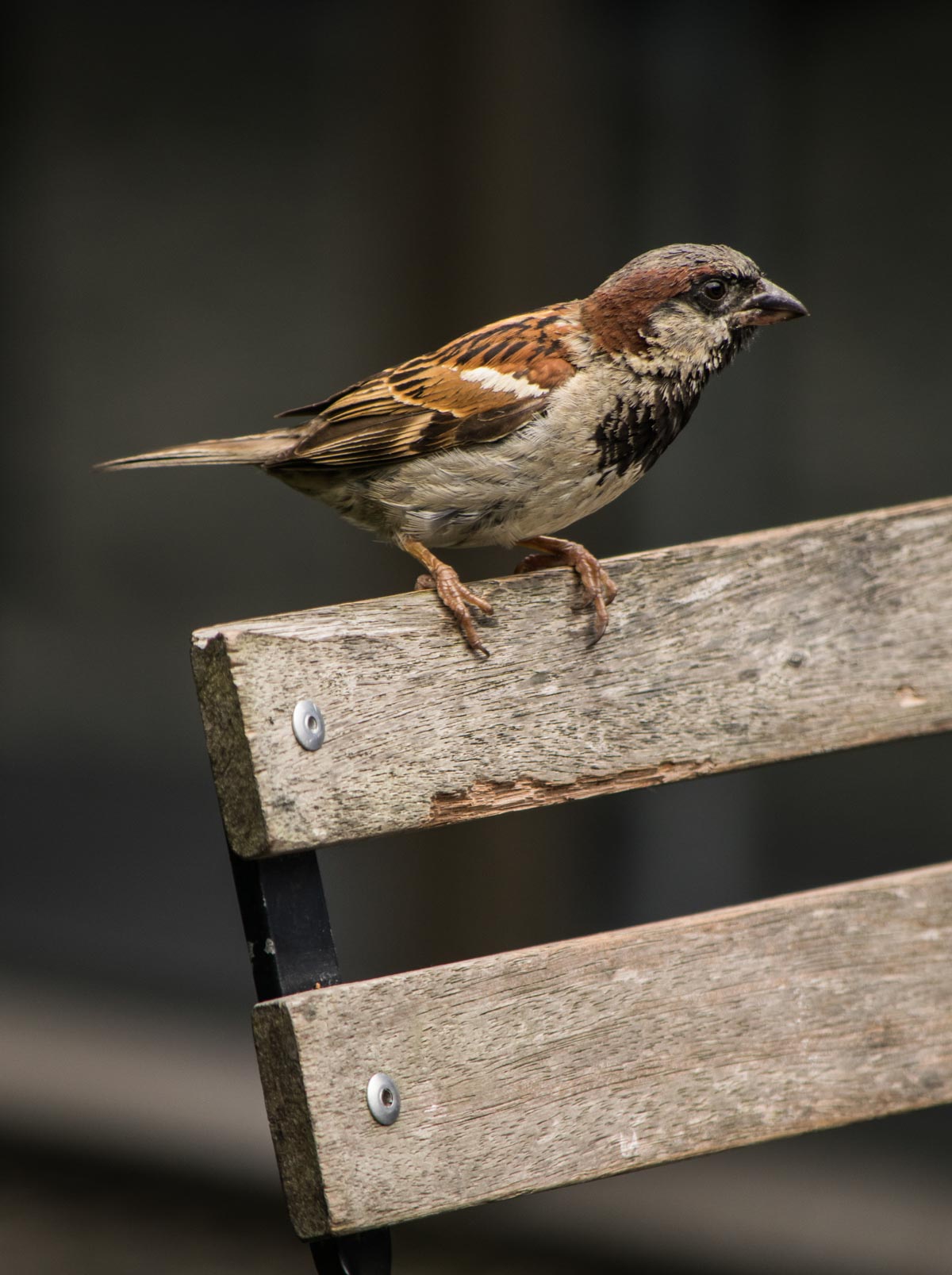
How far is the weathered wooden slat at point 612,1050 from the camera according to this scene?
133cm

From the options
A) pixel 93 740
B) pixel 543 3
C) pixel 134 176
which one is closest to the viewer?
pixel 543 3

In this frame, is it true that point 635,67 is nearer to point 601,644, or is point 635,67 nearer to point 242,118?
point 242,118

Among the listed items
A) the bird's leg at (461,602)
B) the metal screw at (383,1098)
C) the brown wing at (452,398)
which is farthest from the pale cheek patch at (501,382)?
the metal screw at (383,1098)

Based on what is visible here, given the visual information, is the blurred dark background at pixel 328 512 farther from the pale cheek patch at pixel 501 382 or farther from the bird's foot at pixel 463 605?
the bird's foot at pixel 463 605

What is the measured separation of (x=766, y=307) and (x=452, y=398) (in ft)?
1.55

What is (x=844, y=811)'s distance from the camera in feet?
11.9

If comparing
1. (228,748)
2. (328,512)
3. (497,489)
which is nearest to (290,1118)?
(228,748)

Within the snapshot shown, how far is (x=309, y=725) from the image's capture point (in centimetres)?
138

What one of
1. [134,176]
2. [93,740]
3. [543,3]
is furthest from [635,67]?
[93,740]

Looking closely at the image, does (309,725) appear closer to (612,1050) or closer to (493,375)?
(612,1050)

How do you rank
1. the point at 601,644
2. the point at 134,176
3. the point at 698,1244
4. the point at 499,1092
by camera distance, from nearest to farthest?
the point at 499,1092
the point at 601,644
the point at 698,1244
the point at 134,176

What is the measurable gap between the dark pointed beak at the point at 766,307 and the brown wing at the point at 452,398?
0.24 m

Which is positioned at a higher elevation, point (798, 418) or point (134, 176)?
point (134, 176)

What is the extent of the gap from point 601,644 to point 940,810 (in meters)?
2.13
